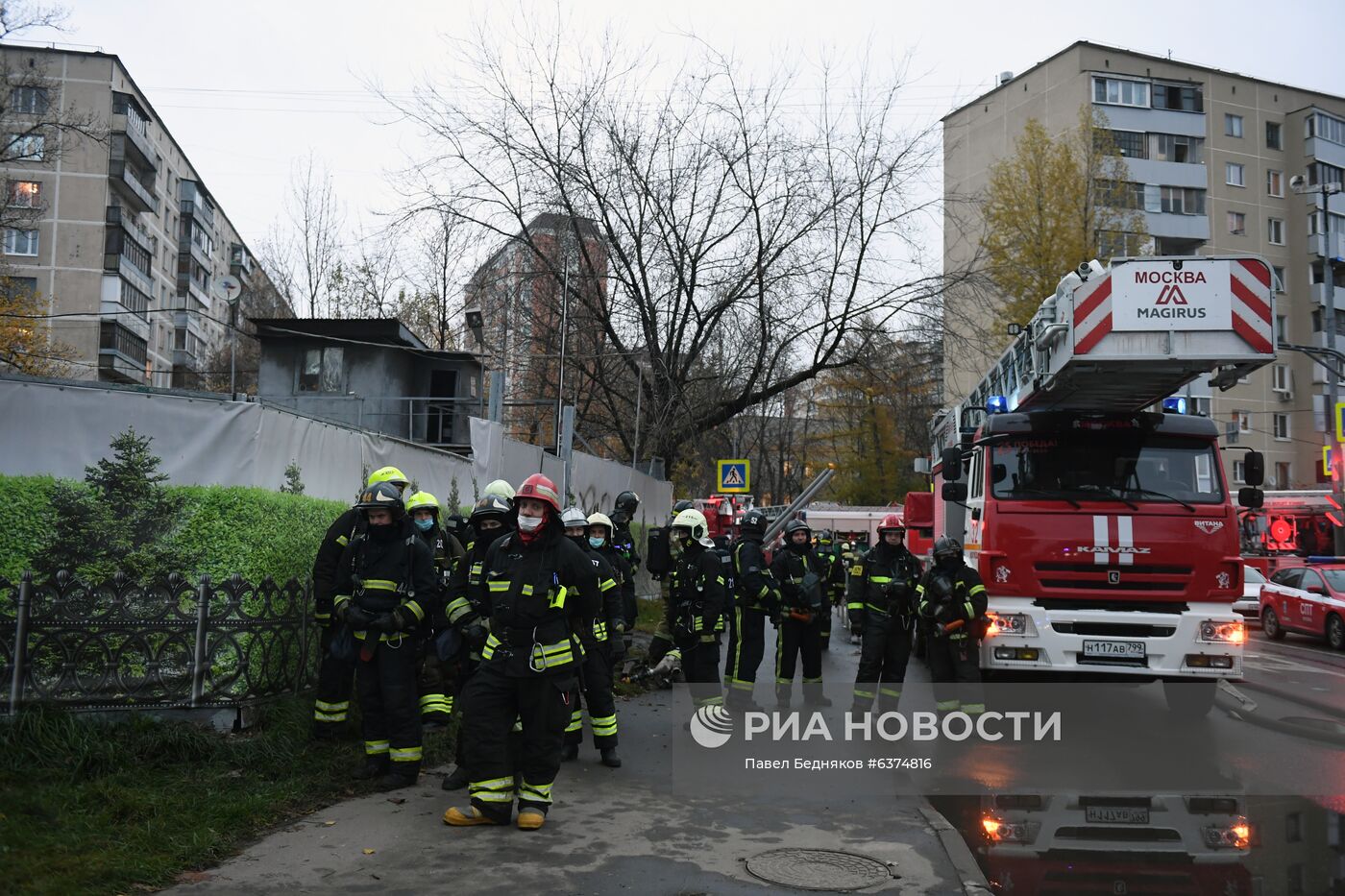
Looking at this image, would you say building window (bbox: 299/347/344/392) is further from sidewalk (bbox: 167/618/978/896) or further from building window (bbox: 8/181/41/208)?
building window (bbox: 8/181/41/208)

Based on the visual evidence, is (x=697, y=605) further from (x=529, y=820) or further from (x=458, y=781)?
(x=529, y=820)

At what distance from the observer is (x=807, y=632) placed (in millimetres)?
10227

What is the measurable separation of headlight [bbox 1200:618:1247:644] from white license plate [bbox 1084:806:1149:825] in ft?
9.32

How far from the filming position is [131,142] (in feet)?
169

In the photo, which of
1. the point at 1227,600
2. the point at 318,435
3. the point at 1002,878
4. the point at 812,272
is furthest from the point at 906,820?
the point at 812,272

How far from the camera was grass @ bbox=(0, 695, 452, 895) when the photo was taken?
5152mm

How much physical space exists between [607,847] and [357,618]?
217cm

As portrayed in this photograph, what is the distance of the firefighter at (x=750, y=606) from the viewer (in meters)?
9.95

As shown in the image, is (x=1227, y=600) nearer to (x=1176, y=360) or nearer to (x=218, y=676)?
(x=1176, y=360)

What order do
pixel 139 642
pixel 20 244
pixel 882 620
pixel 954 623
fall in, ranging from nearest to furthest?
1. pixel 139 642
2. pixel 954 623
3. pixel 882 620
4. pixel 20 244

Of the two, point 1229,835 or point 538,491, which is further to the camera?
point 538,491

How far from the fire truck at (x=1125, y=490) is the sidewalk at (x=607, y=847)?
319 centimetres

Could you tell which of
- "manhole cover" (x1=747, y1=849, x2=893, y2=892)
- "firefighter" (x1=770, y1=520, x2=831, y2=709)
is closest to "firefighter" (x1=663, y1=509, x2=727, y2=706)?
"firefighter" (x1=770, y1=520, x2=831, y2=709)

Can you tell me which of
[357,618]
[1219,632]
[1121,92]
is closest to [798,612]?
[1219,632]
